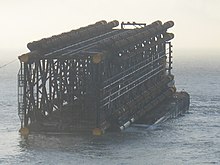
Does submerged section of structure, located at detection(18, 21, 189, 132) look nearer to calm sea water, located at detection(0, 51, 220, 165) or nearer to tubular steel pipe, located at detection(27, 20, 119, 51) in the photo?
tubular steel pipe, located at detection(27, 20, 119, 51)

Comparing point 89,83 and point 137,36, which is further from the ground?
point 137,36

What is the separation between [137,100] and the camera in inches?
3386

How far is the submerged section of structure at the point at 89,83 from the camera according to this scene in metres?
75.5

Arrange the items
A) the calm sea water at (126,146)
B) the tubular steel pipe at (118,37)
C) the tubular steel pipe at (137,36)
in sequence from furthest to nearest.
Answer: the tubular steel pipe at (137,36), the tubular steel pipe at (118,37), the calm sea water at (126,146)

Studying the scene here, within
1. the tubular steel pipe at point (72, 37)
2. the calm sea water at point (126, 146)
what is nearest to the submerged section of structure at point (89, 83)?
the tubular steel pipe at point (72, 37)

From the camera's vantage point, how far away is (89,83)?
78.6 metres

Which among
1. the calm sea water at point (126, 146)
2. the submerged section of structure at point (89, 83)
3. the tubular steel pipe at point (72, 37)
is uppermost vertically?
the tubular steel pipe at point (72, 37)

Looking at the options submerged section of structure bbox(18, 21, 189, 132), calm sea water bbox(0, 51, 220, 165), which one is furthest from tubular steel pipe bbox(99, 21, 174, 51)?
→ calm sea water bbox(0, 51, 220, 165)

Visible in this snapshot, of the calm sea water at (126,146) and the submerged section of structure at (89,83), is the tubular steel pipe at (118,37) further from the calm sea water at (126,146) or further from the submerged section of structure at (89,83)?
the calm sea water at (126,146)

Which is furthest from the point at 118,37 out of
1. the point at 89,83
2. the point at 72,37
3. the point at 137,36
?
the point at 89,83

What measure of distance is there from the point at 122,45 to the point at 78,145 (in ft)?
52.5

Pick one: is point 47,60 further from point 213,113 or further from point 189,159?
point 213,113

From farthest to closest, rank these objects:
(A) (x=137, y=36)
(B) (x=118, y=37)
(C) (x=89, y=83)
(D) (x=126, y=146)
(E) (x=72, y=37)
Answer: (A) (x=137, y=36)
(E) (x=72, y=37)
(B) (x=118, y=37)
(C) (x=89, y=83)
(D) (x=126, y=146)

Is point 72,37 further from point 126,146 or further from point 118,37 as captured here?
point 126,146
